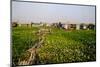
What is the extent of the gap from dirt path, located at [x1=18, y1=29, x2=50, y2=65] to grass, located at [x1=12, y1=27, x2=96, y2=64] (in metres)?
0.04

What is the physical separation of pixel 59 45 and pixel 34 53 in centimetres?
36

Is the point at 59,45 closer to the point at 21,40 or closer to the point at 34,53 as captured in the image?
the point at 34,53

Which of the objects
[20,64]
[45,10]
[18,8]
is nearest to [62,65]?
[20,64]

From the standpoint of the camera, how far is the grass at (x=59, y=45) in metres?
2.46

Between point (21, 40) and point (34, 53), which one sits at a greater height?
point (21, 40)

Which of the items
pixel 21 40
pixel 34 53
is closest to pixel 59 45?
pixel 34 53

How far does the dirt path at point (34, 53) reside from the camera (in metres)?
2.46

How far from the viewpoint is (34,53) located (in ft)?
8.24

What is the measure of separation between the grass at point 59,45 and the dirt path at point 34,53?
0.04 metres

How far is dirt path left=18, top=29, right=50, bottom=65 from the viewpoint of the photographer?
2.46m

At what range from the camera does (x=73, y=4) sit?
8.96 ft

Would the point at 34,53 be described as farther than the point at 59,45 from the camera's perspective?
No
